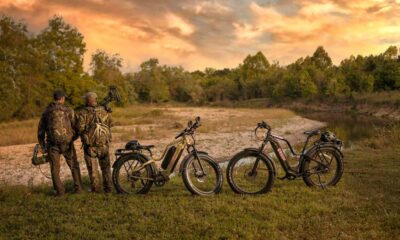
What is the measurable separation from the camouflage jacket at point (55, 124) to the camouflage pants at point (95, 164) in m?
0.65

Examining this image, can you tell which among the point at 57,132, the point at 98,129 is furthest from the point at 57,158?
the point at 98,129

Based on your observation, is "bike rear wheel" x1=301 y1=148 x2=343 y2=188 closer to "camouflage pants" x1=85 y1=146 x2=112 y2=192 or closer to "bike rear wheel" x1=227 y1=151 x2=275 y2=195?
"bike rear wheel" x1=227 y1=151 x2=275 y2=195

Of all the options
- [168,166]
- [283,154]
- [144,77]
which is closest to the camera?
[168,166]

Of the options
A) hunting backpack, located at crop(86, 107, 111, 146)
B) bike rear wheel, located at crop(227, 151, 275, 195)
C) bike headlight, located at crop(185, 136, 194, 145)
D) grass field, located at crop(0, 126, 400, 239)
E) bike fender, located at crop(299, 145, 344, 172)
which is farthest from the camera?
bike fender, located at crop(299, 145, 344, 172)

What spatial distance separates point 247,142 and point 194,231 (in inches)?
689

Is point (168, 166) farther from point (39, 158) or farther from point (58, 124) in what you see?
point (39, 158)

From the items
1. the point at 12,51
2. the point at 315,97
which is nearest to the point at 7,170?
the point at 12,51

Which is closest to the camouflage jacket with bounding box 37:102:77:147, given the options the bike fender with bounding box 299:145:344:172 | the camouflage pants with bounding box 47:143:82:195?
the camouflage pants with bounding box 47:143:82:195

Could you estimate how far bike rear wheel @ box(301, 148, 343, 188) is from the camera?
900 cm

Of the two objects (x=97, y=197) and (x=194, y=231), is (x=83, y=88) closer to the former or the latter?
(x=97, y=197)

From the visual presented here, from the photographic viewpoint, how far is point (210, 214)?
23.3ft

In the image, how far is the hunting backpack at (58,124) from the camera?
8523 mm

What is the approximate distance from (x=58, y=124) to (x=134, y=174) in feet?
7.16

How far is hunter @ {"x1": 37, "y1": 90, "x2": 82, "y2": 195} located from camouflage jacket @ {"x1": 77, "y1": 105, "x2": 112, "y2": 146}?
0.83ft
